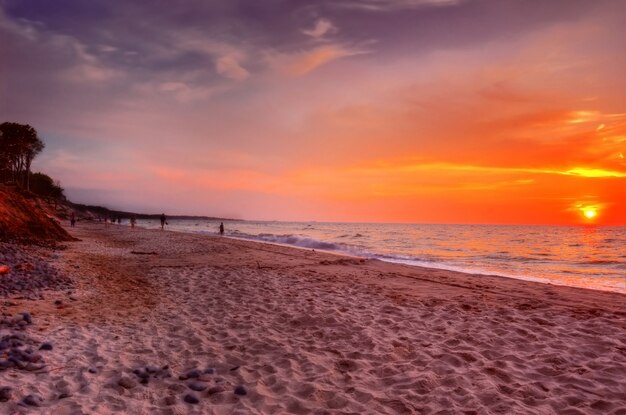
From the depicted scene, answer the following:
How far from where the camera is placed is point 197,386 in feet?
16.8

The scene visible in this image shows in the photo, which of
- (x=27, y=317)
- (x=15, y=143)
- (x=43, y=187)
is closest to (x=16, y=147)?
(x=15, y=143)

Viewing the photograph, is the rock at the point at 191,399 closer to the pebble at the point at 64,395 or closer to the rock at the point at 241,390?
the rock at the point at 241,390

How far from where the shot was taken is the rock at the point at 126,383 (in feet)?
16.4

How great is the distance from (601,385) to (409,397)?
2.88 metres

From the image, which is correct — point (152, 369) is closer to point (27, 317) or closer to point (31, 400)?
point (31, 400)

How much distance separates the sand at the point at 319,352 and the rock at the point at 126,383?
0.10 feet

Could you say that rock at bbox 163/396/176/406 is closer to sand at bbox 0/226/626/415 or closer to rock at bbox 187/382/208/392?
sand at bbox 0/226/626/415

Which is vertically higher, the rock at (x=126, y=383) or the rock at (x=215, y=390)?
the rock at (x=126, y=383)

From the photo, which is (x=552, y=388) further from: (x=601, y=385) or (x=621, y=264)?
(x=621, y=264)

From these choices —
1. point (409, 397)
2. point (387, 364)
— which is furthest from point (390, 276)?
point (409, 397)

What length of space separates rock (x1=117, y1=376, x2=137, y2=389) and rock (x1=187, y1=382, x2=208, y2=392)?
2.35 ft

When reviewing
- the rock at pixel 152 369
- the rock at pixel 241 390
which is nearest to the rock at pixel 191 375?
the rock at pixel 152 369

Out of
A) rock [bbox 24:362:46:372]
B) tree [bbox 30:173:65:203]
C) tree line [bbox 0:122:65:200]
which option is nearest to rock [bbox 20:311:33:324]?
rock [bbox 24:362:46:372]

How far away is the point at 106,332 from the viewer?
718 centimetres
